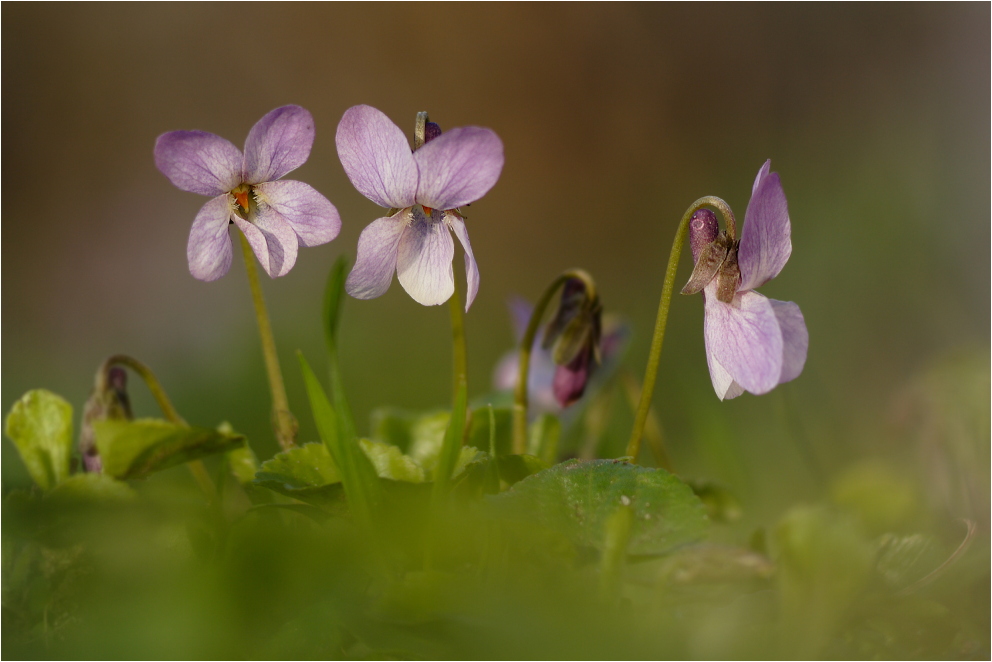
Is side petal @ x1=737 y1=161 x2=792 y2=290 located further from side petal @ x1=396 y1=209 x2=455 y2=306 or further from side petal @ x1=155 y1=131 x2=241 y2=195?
side petal @ x1=155 y1=131 x2=241 y2=195

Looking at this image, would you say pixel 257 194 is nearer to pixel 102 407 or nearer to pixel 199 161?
pixel 199 161

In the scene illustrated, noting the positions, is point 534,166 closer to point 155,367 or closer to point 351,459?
point 155,367

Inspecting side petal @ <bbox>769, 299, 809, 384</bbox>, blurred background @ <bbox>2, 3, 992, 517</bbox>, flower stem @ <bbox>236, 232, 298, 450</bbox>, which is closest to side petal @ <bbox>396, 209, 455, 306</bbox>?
flower stem @ <bbox>236, 232, 298, 450</bbox>

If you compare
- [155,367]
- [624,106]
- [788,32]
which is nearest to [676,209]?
[624,106]

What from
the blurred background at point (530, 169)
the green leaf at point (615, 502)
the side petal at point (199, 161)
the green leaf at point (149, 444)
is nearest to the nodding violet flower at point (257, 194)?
the side petal at point (199, 161)

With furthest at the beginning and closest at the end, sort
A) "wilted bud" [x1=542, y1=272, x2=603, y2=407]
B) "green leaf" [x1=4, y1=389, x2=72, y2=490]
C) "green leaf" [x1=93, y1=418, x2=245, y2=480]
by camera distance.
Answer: "wilted bud" [x1=542, y1=272, x2=603, y2=407]
"green leaf" [x1=4, y1=389, x2=72, y2=490]
"green leaf" [x1=93, y1=418, x2=245, y2=480]
